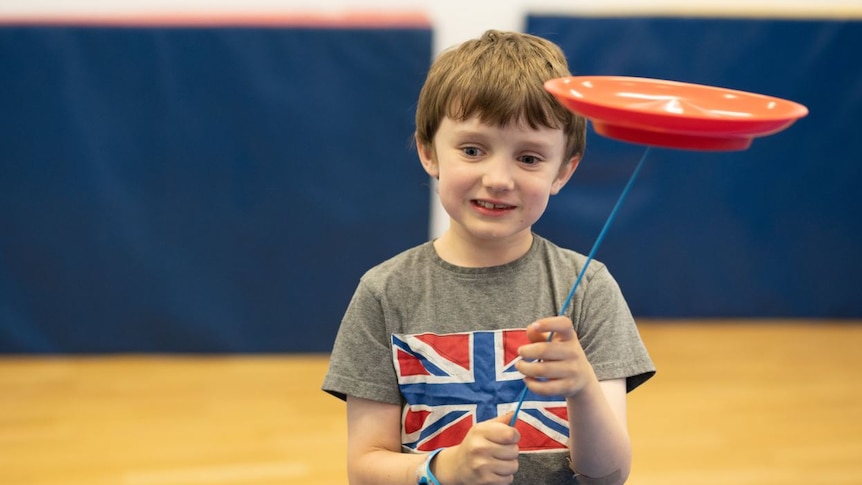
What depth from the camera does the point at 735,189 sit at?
3.09m

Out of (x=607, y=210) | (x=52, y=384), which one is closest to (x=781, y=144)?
(x=607, y=210)

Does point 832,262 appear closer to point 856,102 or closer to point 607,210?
point 856,102

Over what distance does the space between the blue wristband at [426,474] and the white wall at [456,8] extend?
177 centimetres

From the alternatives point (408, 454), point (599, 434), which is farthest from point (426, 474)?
point (599, 434)

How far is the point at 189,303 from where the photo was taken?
2.75m

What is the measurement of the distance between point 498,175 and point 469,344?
18 cm

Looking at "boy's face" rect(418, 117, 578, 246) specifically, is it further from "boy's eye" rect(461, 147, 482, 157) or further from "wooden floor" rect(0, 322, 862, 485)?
"wooden floor" rect(0, 322, 862, 485)

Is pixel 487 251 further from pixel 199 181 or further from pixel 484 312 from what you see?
pixel 199 181

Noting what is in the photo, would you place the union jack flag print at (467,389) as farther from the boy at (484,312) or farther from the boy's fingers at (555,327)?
the boy's fingers at (555,327)

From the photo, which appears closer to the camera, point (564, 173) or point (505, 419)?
point (505, 419)

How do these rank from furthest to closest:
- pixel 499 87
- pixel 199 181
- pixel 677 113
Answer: pixel 199 181 < pixel 499 87 < pixel 677 113

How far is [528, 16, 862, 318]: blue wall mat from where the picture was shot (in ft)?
9.73

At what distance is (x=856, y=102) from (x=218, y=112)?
1791 mm

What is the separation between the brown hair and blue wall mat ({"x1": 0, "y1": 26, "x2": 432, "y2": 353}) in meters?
1.54
